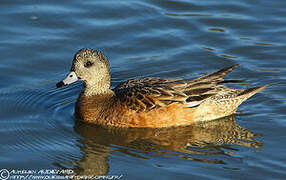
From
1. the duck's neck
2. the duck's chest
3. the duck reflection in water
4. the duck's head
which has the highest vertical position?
the duck's head

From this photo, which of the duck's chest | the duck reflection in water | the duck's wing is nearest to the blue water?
the duck reflection in water

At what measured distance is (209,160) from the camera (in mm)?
8695

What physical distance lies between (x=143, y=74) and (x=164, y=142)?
9.48 ft

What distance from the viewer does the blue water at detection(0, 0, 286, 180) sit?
8.71 m

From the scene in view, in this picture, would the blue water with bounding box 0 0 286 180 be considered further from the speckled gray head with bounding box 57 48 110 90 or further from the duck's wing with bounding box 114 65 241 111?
the speckled gray head with bounding box 57 48 110 90

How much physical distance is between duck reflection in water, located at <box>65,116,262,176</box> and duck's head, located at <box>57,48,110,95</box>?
2.67 ft

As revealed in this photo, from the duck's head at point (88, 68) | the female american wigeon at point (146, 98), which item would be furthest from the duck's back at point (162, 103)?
the duck's head at point (88, 68)

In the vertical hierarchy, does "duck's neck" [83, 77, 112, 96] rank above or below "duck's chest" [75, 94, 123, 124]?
above

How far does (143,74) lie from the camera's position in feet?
39.5

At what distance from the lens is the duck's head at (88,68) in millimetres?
10016

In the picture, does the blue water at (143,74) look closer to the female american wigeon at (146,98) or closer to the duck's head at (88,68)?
the female american wigeon at (146,98)

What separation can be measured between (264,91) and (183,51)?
2292 mm

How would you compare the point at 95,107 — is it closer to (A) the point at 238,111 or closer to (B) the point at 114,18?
(A) the point at 238,111

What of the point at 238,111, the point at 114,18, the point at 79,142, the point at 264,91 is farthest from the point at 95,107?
the point at 114,18
